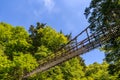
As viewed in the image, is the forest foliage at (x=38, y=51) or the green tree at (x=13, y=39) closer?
the forest foliage at (x=38, y=51)

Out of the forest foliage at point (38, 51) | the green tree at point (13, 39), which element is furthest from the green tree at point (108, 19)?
the green tree at point (13, 39)

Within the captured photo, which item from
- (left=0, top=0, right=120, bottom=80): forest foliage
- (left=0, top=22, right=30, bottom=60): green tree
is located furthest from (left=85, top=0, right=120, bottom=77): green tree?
(left=0, top=22, right=30, bottom=60): green tree

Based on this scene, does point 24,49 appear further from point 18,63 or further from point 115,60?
point 115,60

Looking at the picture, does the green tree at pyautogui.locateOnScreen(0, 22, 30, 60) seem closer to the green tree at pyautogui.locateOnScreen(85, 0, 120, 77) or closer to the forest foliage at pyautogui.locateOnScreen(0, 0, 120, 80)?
the forest foliage at pyautogui.locateOnScreen(0, 0, 120, 80)

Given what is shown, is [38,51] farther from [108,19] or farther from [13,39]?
[108,19]

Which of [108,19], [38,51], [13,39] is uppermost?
[13,39]

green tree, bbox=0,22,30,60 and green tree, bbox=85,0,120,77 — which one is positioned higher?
green tree, bbox=0,22,30,60

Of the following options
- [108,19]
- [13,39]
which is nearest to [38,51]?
[13,39]

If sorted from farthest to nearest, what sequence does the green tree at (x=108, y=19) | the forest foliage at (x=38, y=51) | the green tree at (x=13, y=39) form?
the green tree at (x=13, y=39), the forest foliage at (x=38, y=51), the green tree at (x=108, y=19)

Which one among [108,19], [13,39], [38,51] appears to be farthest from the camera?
[13,39]

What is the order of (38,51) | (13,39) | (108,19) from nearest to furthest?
(108,19)
(38,51)
(13,39)

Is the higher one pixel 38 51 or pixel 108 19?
pixel 38 51

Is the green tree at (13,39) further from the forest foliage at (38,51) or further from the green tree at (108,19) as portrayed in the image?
the green tree at (108,19)

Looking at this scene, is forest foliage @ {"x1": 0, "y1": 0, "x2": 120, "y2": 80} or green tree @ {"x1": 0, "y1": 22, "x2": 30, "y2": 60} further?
green tree @ {"x1": 0, "y1": 22, "x2": 30, "y2": 60}
